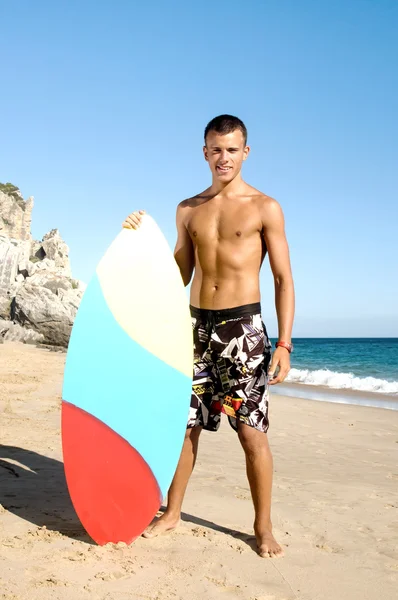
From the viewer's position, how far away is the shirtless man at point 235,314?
8.30ft

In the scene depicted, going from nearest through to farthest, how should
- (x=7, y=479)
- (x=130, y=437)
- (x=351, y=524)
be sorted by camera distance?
(x=130, y=437), (x=351, y=524), (x=7, y=479)

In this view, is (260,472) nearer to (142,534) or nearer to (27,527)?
(142,534)

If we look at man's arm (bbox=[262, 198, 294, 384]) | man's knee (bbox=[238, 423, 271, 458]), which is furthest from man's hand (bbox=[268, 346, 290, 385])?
man's knee (bbox=[238, 423, 271, 458])

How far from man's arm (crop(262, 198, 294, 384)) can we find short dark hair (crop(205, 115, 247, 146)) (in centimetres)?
38

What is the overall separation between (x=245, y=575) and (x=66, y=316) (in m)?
18.1

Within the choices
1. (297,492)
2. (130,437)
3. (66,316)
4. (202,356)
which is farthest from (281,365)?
(66,316)

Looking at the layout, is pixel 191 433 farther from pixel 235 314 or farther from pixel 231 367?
pixel 235 314

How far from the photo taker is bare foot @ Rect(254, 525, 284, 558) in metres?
2.38

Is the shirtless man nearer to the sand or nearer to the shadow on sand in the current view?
the sand

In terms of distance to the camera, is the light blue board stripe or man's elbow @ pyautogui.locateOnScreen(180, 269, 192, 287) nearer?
the light blue board stripe

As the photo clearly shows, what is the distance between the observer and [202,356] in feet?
8.71

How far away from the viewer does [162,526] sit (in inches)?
103

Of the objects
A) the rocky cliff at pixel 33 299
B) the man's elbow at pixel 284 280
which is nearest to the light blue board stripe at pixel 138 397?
the man's elbow at pixel 284 280

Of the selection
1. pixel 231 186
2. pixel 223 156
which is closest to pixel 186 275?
pixel 231 186
